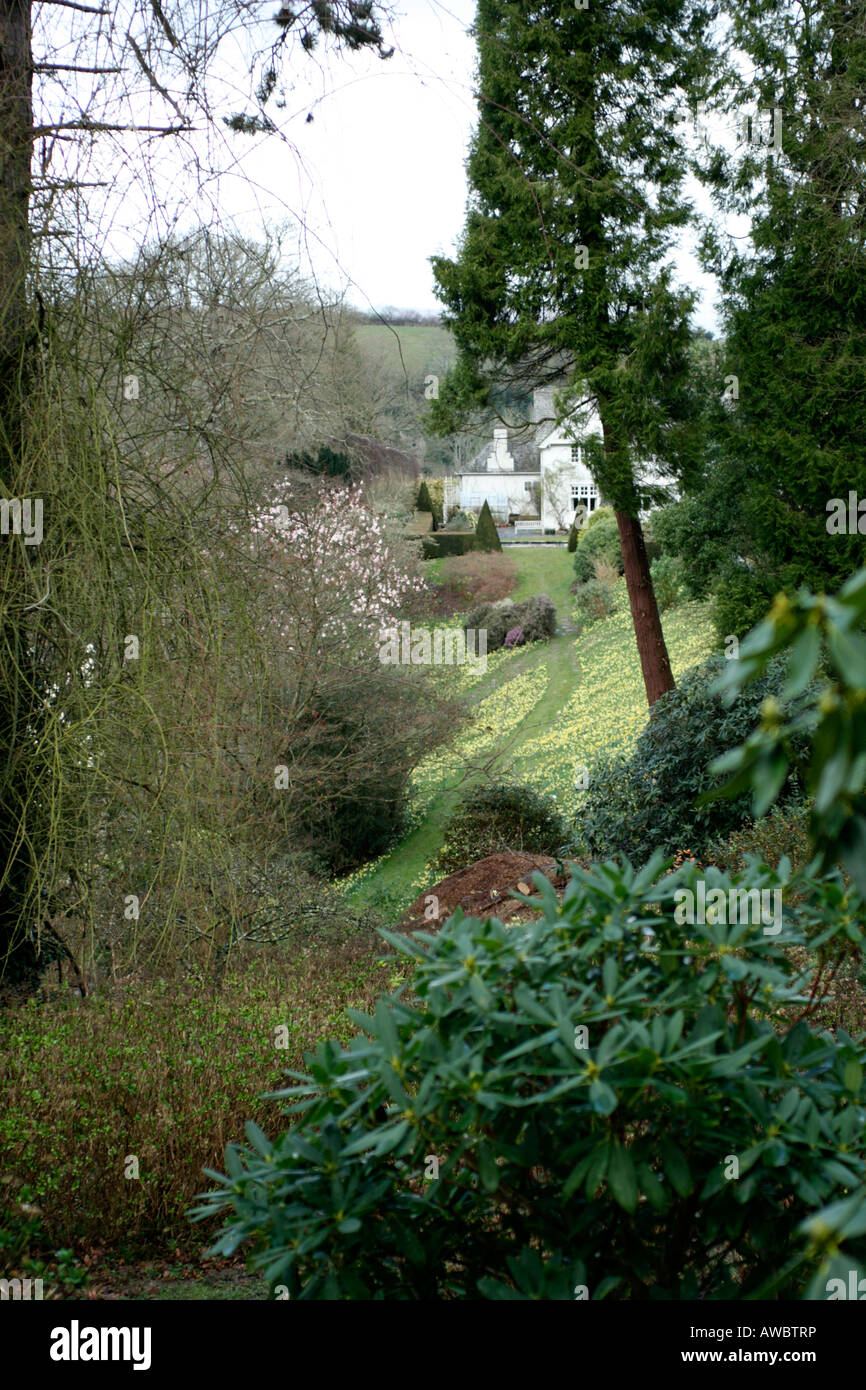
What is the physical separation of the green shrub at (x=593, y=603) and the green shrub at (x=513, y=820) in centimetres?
619

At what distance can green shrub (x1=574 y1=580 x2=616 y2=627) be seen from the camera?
14.8m

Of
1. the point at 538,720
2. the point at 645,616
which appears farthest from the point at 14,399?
the point at 538,720

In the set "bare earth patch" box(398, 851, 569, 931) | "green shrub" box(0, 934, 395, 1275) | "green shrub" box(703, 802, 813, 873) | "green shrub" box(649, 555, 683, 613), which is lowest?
"bare earth patch" box(398, 851, 569, 931)

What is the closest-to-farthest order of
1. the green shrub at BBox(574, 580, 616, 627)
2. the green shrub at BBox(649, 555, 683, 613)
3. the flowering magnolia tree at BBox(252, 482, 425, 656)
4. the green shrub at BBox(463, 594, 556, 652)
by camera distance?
1. the flowering magnolia tree at BBox(252, 482, 425, 656)
2. the green shrub at BBox(463, 594, 556, 652)
3. the green shrub at BBox(649, 555, 683, 613)
4. the green shrub at BBox(574, 580, 616, 627)

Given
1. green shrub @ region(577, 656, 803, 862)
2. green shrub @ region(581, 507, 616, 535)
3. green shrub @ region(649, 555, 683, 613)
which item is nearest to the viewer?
green shrub @ region(577, 656, 803, 862)

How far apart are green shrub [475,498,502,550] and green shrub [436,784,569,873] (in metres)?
6.63

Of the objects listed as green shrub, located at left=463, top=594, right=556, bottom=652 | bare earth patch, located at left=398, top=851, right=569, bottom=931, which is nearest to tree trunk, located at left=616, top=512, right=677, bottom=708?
bare earth patch, located at left=398, top=851, right=569, bottom=931

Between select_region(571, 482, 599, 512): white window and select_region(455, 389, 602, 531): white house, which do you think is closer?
select_region(455, 389, 602, 531): white house

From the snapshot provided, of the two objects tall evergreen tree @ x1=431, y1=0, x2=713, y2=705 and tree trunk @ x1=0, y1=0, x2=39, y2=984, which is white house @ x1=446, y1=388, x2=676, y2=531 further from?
tree trunk @ x1=0, y1=0, x2=39, y2=984

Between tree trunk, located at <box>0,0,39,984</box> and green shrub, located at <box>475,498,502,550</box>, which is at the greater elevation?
green shrub, located at <box>475,498,502,550</box>

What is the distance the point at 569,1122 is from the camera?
132cm

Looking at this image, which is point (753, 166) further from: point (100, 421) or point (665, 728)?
point (100, 421)
